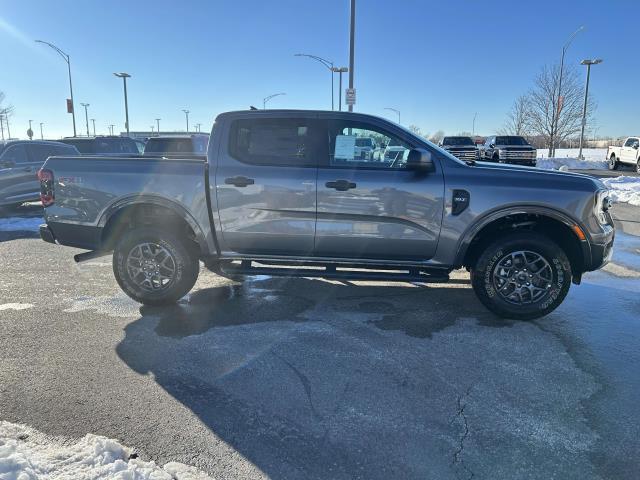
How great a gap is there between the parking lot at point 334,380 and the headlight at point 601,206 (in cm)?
102

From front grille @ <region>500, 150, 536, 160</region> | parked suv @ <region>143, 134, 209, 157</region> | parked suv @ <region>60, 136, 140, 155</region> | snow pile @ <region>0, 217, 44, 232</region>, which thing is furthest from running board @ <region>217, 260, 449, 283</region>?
Answer: front grille @ <region>500, 150, 536, 160</region>

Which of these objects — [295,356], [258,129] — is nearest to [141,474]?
[295,356]

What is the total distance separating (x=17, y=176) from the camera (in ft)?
36.6

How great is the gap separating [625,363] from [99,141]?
15767mm

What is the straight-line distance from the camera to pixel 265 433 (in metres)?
2.81

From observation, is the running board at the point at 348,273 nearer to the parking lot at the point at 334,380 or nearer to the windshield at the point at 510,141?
the parking lot at the point at 334,380

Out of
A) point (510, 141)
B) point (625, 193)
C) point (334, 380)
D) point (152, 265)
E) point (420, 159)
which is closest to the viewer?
point (334, 380)

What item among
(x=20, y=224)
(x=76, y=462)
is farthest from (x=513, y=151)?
(x=76, y=462)

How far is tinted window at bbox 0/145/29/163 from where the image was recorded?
36.2 feet

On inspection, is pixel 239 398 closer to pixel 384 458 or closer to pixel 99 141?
pixel 384 458

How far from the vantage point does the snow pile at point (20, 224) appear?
31.4 ft

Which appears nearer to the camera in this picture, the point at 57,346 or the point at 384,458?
the point at 384,458

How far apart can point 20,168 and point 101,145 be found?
461 cm

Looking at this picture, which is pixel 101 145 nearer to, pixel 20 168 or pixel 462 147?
pixel 20 168
